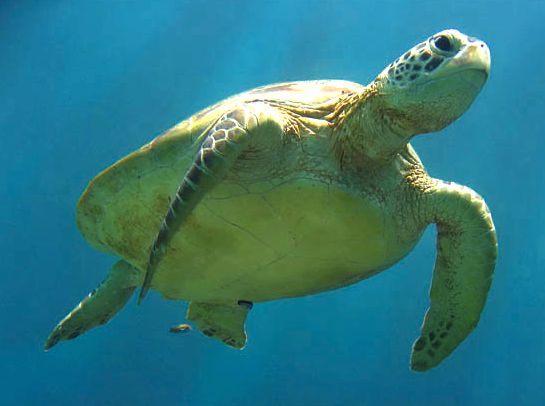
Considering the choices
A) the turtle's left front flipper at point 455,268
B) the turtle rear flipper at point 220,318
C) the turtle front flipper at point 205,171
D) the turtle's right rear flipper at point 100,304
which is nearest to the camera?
the turtle front flipper at point 205,171

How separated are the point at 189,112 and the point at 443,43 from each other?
822 cm

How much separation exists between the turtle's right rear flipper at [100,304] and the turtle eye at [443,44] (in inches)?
101

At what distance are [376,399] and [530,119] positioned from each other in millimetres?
5928

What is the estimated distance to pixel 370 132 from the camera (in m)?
2.39

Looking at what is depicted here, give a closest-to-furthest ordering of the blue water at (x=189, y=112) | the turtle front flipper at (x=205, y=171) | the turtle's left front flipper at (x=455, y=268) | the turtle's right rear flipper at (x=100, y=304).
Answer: the turtle front flipper at (x=205, y=171), the turtle's left front flipper at (x=455, y=268), the turtle's right rear flipper at (x=100, y=304), the blue water at (x=189, y=112)

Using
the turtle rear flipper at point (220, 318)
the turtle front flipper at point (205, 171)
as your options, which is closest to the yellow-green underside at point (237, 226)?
the turtle front flipper at point (205, 171)

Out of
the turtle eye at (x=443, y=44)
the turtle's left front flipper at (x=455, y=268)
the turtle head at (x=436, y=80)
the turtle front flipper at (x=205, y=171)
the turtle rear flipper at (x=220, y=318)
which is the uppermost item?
the turtle eye at (x=443, y=44)

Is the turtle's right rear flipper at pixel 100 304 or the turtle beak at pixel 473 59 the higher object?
the turtle beak at pixel 473 59

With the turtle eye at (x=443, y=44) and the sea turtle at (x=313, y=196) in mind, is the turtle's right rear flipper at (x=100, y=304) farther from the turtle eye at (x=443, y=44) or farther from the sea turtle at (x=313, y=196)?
the turtle eye at (x=443, y=44)

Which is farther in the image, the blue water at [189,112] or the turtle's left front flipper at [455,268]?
the blue water at [189,112]

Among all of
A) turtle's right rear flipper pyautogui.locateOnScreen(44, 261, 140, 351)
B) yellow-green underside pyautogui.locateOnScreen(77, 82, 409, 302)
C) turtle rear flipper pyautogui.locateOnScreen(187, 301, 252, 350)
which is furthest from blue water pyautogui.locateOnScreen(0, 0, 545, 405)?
yellow-green underside pyautogui.locateOnScreen(77, 82, 409, 302)

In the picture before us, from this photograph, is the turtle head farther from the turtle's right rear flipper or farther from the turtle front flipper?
the turtle's right rear flipper

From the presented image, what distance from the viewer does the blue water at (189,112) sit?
887 centimetres

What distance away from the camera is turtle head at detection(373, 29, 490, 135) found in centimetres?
205
